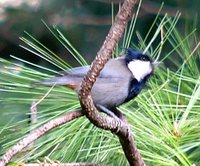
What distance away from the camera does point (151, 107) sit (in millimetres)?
1450

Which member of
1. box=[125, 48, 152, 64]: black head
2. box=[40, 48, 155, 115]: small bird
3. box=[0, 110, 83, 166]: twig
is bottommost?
box=[0, 110, 83, 166]: twig

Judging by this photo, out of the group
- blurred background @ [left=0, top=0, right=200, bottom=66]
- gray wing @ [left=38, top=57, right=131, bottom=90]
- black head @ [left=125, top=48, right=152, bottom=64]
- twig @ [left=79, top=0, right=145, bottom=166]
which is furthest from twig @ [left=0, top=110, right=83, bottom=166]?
blurred background @ [left=0, top=0, right=200, bottom=66]

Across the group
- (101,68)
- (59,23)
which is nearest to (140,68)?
(101,68)

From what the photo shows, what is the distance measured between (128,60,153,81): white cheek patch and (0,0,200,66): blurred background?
49.2 inches

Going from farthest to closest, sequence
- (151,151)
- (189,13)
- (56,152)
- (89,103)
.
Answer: (189,13) < (56,152) < (151,151) < (89,103)

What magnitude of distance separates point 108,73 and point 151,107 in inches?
6.2

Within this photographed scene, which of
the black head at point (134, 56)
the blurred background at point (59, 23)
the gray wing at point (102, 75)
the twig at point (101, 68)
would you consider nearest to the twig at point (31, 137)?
the twig at point (101, 68)

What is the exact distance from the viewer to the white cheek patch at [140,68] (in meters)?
1.52

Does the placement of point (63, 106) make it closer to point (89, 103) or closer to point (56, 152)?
point (56, 152)

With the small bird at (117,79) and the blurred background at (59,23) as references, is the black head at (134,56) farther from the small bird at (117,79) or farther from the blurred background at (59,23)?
the blurred background at (59,23)

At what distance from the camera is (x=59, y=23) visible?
298 centimetres

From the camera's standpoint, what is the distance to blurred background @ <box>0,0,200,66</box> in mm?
2918

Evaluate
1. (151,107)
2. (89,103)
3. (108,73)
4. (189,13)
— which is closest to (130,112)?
(151,107)

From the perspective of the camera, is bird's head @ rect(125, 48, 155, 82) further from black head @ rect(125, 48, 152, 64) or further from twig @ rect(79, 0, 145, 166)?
twig @ rect(79, 0, 145, 166)
